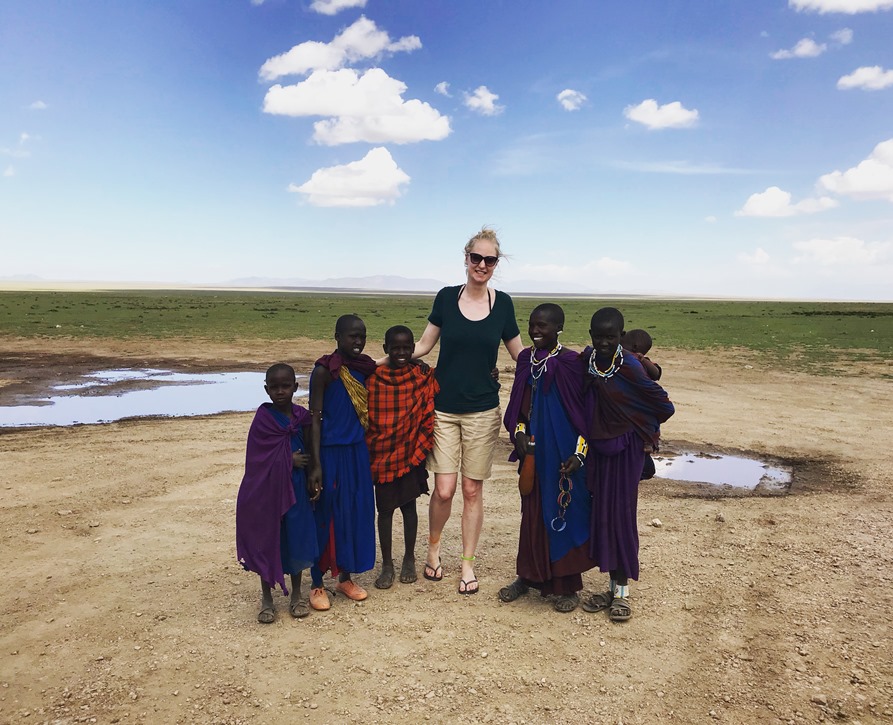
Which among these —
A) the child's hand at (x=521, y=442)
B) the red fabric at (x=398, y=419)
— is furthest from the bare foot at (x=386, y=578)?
the child's hand at (x=521, y=442)

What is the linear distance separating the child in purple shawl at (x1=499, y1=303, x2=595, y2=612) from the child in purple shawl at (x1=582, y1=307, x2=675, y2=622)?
3.5 inches

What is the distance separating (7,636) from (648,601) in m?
4.16

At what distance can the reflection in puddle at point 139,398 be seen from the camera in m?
10.4

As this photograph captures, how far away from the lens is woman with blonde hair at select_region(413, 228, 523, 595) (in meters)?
4.17

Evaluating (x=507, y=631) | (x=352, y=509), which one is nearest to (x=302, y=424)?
(x=352, y=509)

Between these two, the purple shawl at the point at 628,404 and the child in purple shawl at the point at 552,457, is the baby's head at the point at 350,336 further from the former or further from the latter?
the purple shawl at the point at 628,404

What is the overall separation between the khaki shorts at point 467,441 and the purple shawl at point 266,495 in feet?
3.47

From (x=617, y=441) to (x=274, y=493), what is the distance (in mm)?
2209

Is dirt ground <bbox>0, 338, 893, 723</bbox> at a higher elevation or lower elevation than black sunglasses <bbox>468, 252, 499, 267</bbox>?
lower

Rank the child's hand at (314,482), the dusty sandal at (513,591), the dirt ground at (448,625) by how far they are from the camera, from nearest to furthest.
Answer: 1. the dirt ground at (448,625)
2. the child's hand at (314,482)
3. the dusty sandal at (513,591)

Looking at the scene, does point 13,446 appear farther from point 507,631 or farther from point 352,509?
point 507,631

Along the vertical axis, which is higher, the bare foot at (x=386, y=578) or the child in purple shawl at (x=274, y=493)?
the child in purple shawl at (x=274, y=493)

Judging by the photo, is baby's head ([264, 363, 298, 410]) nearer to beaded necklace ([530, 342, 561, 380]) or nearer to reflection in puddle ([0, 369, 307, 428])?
beaded necklace ([530, 342, 561, 380])

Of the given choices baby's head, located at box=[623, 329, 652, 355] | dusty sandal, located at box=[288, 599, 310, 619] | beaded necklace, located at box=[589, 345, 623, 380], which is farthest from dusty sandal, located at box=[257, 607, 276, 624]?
baby's head, located at box=[623, 329, 652, 355]
